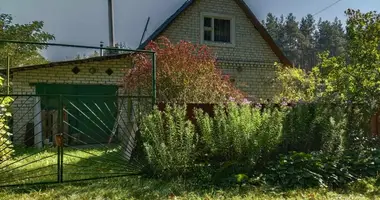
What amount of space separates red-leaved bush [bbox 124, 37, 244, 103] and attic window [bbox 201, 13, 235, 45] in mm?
4708

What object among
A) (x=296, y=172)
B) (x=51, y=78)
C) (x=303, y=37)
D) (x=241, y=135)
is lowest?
(x=296, y=172)

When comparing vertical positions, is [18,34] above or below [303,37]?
below

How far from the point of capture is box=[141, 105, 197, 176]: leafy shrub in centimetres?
472

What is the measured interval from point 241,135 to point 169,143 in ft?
3.54

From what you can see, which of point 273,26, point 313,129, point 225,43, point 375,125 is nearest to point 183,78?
point 313,129

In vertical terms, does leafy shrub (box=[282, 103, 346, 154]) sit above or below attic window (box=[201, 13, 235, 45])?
below

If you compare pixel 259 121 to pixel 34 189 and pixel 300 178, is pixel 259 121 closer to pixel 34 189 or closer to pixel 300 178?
pixel 300 178

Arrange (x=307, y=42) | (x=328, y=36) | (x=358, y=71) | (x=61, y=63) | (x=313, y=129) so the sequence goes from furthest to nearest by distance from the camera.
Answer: (x=328, y=36)
(x=307, y=42)
(x=61, y=63)
(x=358, y=71)
(x=313, y=129)

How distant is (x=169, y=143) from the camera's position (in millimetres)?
4781

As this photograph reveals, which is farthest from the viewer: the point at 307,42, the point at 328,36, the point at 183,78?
A: the point at 328,36

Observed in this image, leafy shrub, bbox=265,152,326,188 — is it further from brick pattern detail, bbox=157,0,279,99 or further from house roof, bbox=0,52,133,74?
brick pattern detail, bbox=157,0,279,99

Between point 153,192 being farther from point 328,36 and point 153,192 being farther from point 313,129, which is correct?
point 328,36

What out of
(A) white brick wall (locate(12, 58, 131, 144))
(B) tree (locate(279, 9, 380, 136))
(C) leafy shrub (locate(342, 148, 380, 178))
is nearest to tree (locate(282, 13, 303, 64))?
(A) white brick wall (locate(12, 58, 131, 144))

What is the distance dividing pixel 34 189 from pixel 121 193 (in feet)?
4.05
